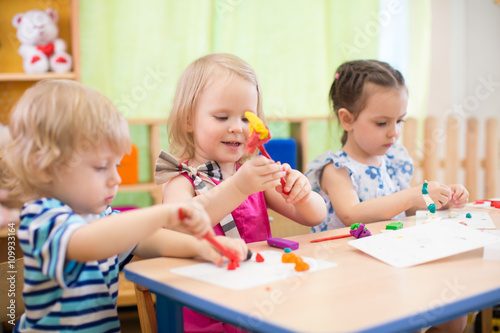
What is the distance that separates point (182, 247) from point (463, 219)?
2.48 ft

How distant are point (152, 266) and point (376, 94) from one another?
0.99 meters

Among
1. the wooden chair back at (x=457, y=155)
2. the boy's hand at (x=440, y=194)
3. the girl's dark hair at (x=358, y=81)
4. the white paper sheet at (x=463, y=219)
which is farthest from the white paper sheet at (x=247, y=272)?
the wooden chair back at (x=457, y=155)

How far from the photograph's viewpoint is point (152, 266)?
92 cm

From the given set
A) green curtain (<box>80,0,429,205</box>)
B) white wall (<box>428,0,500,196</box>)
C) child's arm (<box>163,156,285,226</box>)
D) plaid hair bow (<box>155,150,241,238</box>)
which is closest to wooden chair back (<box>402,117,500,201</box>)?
white wall (<box>428,0,500,196</box>)

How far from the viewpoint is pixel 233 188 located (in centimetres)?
114

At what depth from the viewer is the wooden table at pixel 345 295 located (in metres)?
0.65

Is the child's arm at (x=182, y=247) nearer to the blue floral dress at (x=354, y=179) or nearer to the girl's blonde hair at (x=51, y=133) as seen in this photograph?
the girl's blonde hair at (x=51, y=133)

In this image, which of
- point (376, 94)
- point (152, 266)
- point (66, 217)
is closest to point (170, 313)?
point (152, 266)

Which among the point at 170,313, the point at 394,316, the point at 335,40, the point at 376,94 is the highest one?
the point at 335,40

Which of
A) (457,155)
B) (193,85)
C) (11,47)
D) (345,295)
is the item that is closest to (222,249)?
(345,295)

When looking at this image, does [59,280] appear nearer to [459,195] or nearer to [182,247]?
[182,247]

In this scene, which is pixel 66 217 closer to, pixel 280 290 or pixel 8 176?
pixel 8 176

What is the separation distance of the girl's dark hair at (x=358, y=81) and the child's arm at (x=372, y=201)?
9.6 inches

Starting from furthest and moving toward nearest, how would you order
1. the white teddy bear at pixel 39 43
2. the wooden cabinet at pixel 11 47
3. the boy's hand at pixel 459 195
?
1. the wooden cabinet at pixel 11 47
2. the white teddy bear at pixel 39 43
3. the boy's hand at pixel 459 195
